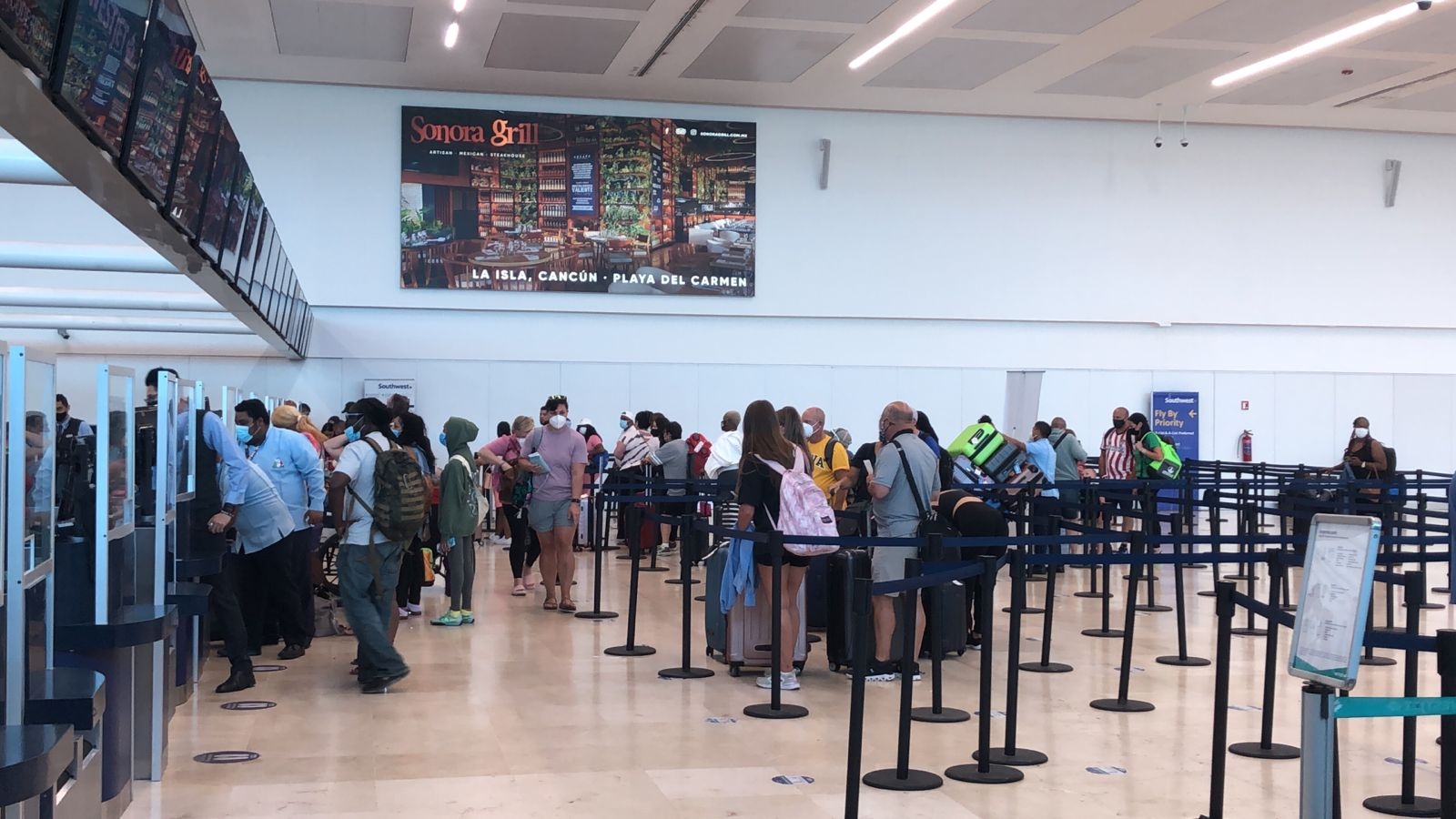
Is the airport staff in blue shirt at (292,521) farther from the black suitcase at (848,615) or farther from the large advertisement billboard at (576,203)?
the large advertisement billboard at (576,203)

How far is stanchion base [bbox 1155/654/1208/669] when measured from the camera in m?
8.64

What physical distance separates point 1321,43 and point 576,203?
1021cm

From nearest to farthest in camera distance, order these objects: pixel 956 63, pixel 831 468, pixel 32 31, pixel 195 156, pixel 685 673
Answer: pixel 32 31 → pixel 195 156 → pixel 685 673 → pixel 831 468 → pixel 956 63

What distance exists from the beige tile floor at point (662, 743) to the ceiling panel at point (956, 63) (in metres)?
10.3

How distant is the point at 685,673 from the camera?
8164mm

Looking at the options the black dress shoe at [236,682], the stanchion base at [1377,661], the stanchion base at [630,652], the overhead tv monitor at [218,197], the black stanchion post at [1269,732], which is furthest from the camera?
the stanchion base at [630,652]

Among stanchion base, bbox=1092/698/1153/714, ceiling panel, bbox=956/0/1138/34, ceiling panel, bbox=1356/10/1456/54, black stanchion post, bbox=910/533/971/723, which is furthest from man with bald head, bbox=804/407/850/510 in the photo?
ceiling panel, bbox=1356/10/1456/54

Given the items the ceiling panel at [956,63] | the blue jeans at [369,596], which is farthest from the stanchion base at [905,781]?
the ceiling panel at [956,63]

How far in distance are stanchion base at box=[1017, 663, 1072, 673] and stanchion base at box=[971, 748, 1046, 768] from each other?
2257 mm

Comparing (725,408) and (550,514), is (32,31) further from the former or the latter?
(725,408)

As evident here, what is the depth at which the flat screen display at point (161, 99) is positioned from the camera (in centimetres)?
Result: 601

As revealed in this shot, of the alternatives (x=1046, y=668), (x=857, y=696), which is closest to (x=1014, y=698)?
(x=857, y=696)

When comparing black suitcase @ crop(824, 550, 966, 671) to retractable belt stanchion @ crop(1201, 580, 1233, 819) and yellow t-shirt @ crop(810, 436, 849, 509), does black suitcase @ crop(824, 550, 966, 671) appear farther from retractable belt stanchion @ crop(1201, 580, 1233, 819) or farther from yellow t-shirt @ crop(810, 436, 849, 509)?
retractable belt stanchion @ crop(1201, 580, 1233, 819)

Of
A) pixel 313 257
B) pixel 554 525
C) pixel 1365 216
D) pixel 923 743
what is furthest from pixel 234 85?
pixel 1365 216
